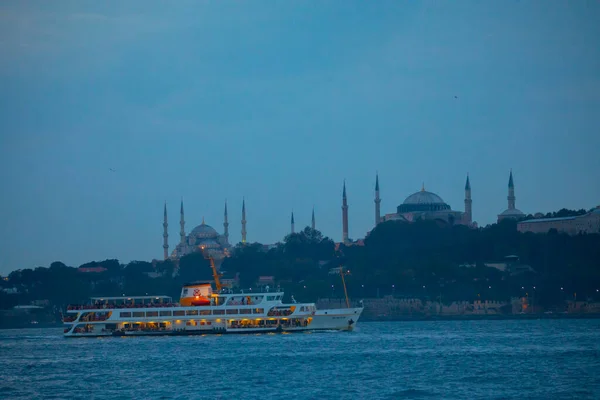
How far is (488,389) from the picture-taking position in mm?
48219

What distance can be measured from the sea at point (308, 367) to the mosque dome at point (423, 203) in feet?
336

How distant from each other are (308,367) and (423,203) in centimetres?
12864

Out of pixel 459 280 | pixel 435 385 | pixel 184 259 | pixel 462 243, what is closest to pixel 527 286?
pixel 459 280

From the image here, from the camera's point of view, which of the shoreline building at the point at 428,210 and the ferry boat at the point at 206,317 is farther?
the shoreline building at the point at 428,210

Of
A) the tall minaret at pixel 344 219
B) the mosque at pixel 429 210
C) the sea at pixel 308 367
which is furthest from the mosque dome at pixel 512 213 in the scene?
the sea at pixel 308 367

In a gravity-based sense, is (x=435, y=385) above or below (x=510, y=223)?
below

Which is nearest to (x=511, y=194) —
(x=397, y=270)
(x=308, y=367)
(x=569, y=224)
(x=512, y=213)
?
(x=512, y=213)

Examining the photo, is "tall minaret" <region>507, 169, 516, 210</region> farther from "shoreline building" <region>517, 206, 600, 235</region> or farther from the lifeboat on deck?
the lifeboat on deck

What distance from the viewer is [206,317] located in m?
80.3

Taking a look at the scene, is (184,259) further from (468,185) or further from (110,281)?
(468,185)

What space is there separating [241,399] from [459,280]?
290ft

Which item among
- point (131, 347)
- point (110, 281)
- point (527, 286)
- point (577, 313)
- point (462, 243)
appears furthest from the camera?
point (110, 281)

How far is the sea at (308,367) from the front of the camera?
4853 centimetres

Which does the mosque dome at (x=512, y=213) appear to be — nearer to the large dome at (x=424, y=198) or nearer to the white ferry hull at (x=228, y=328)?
the large dome at (x=424, y=198)
